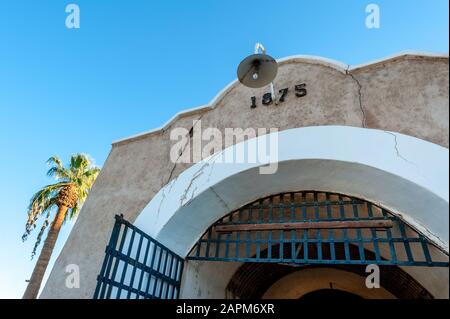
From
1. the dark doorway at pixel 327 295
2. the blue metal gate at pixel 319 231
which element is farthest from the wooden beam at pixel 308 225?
the dark doorway at pixel 327 295

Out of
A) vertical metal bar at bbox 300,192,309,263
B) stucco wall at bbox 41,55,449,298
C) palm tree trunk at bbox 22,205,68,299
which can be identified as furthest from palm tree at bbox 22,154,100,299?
vertical metal bar at bbox 300,192,309,263

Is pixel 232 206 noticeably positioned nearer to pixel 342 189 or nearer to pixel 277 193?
pixel 277 193

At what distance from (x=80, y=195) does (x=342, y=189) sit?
1131 cm

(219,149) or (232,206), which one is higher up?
(219,149)

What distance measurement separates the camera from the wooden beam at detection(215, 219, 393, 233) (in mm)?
3395

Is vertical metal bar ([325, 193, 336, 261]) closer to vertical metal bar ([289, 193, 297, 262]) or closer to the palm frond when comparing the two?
vertical metal bar ([289, 193, 297, 262])

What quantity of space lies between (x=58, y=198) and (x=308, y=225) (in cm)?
1095

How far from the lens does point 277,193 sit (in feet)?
13.9

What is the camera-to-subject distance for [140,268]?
347 cm

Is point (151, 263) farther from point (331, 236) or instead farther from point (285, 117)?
point (285, 117)

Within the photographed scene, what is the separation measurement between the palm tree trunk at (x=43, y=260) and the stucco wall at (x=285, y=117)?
21.1ft

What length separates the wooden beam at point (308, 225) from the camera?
339 centimetres

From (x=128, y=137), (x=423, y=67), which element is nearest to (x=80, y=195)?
(x=128, y=137)

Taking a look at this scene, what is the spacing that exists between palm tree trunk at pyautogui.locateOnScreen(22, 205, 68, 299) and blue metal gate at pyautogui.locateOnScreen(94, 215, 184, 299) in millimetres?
7372
